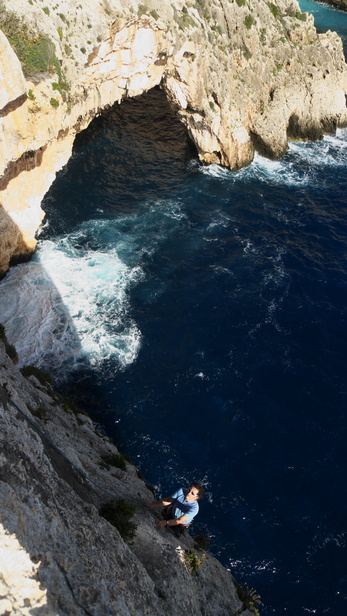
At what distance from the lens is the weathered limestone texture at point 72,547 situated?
809cm

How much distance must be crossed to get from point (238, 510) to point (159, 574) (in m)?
9.32

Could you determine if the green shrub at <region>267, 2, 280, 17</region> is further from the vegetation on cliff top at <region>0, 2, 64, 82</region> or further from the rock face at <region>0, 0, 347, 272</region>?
the vegetation on cliff top at <region>0, 2, 64, 82</region>

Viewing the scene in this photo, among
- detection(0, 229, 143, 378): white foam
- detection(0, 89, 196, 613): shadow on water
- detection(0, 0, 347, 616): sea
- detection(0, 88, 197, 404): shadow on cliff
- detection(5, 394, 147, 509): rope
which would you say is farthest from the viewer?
detection(0, 88, 197, 404): shadow on cliff

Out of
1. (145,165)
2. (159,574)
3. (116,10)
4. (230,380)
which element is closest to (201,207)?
(145,165)

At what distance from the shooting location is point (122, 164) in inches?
1615

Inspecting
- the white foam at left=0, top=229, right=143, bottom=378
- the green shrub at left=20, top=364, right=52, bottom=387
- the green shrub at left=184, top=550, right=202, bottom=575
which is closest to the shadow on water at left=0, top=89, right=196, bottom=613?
the white foam at left=0, top=229, right=143, bottom=378

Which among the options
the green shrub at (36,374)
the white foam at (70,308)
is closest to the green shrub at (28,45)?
the white foam at (70,308)

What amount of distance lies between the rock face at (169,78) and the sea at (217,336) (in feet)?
13.7

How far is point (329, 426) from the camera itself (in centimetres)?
2314

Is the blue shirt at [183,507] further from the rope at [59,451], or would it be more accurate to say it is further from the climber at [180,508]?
the rope at [59,451]

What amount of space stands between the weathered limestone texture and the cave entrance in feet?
77.8

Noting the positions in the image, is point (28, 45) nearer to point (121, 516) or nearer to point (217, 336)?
point (217, 336)

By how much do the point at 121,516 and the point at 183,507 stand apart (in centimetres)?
242

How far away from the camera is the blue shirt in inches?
520
